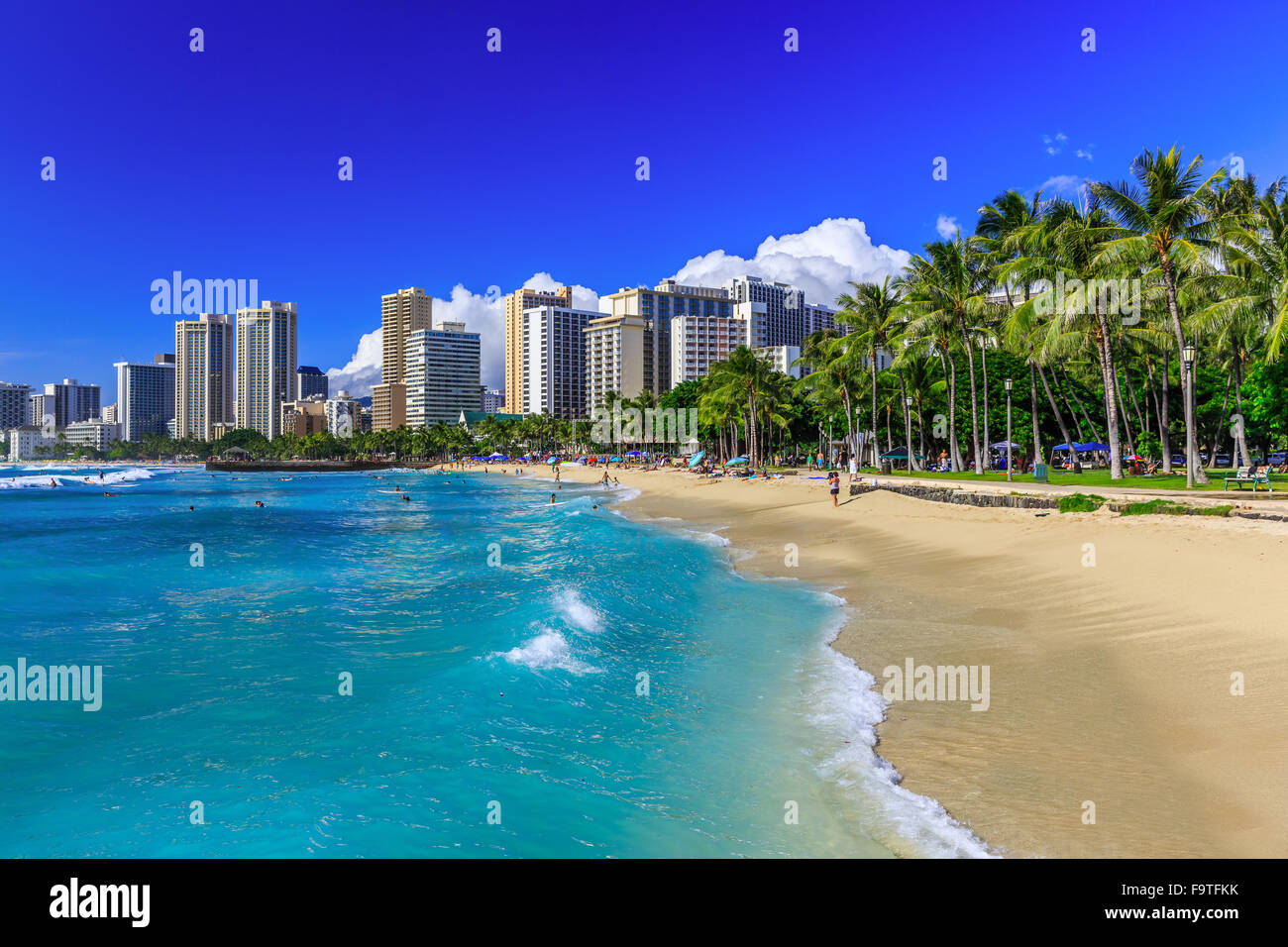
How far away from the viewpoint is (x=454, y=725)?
944 centimetres

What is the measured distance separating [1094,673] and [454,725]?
8682mm

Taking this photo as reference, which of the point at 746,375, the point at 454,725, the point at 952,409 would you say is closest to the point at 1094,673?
the point at 454,725

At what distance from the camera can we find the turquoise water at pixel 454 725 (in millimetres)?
6602

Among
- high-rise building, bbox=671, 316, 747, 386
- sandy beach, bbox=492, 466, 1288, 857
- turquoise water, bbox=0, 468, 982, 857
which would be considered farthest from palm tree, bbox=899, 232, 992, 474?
high-rise building, bbox=671, 316, 747, 386

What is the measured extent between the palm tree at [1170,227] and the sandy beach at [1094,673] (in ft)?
31.8

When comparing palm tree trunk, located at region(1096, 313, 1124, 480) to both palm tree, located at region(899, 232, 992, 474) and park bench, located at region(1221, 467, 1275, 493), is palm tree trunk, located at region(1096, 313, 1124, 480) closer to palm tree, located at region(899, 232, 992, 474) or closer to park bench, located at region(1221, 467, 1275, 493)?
park bench, located at region(1221, 467, 1275, 493)

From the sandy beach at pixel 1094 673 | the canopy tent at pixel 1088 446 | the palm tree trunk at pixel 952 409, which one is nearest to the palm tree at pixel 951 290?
the palm tree trunk at pixel 952 409

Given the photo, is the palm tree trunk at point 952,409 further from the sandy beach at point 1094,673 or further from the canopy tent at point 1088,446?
the sandy beach at point 1094,673

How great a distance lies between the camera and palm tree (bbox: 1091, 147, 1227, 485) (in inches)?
1063

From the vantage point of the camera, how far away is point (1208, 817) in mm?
5891

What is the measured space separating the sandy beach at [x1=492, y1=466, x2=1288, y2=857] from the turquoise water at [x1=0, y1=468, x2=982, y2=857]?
0.81 meters

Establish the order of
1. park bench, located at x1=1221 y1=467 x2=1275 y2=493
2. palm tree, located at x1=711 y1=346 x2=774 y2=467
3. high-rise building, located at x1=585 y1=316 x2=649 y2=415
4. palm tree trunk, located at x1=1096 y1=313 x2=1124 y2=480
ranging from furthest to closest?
high-rise building, located at x1=585 y1=316 x2=649 y2=415, palm tree, located at x1=711 y1=346 x2=774 y2=467, palm tree trunk, located at x1=1096 y1=313 x2=1124 y2=480, park bench, located at x1=1221 y1=467 x2=1275 y2=493

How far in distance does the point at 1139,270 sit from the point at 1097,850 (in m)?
33.6

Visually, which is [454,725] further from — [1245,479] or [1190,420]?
[1190,420]
